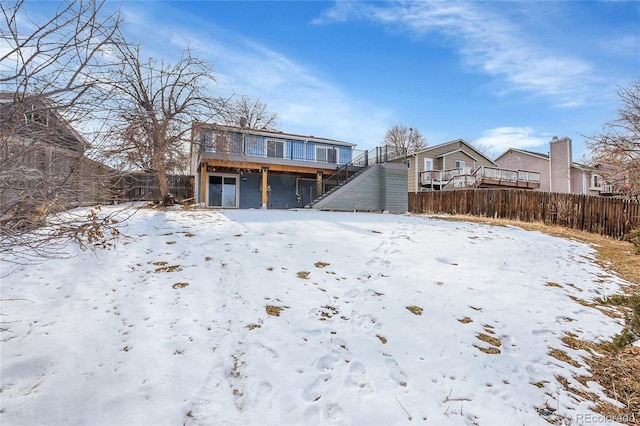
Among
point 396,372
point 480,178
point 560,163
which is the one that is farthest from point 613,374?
point 560,163

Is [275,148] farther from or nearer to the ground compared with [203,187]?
farther from the ground

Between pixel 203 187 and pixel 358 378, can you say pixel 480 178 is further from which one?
pixel 358 378

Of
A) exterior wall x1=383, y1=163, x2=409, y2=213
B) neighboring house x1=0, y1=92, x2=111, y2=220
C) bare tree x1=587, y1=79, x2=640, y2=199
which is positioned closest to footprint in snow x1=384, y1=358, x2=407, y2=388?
neighboring house x1=0, y1=92, x2=111, y2=220

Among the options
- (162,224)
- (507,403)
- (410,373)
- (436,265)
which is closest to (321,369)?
(410,373)

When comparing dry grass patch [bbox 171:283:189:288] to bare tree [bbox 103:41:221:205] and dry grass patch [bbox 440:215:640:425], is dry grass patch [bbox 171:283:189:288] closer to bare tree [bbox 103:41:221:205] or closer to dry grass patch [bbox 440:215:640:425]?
dry grass patch [bbox 440:215:640:425]

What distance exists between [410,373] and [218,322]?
1.91 metres

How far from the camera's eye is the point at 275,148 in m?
16.2

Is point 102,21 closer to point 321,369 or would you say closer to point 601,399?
point 321,369

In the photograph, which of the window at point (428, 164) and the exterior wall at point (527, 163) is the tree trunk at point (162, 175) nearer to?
the window at point (428, 164)

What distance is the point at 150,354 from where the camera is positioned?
231cm

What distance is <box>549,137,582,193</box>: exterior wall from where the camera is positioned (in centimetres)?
2055

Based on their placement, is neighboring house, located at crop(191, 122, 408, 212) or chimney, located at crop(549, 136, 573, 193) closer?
neighboring house, located at crop(191, 122, 408, 212)

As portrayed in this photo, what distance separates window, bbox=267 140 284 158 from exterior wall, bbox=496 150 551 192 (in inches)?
826

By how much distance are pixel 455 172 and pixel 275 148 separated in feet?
45.8
